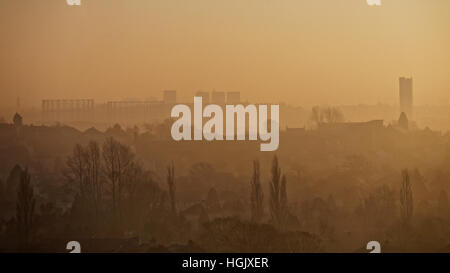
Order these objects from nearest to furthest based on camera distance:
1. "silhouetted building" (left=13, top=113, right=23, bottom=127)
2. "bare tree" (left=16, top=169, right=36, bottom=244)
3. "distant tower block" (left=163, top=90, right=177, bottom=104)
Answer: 1. "bare tree" (left=16, top=169, right=36, bottom=244)
2. "silhouetted building" (left=13, top=113, right=23, bottom=127)
3. "distant tower block" (left=163, top=90, right=177, bottom=104)

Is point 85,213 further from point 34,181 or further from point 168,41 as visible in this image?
point 168,41

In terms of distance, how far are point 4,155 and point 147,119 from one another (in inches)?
83.9

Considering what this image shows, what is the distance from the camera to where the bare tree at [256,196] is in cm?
857

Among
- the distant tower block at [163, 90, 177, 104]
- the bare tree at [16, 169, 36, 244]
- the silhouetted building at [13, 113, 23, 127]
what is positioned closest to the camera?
the bare tree at [16, 169, 36, 244]

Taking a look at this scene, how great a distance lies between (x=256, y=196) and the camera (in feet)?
28.4

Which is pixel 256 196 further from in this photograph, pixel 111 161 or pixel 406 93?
pixel 406 93

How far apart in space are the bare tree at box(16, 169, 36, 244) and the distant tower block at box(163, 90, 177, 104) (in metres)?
2.28

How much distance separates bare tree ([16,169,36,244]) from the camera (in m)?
8.49

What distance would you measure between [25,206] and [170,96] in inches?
104

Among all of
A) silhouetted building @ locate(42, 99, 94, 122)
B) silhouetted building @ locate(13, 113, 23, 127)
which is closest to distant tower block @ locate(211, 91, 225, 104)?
silhouetted building @ locate(42, 99, 94, 122)

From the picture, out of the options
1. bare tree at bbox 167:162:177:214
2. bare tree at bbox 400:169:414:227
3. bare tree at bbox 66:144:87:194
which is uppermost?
bare tree at bbox 66:144:87:194

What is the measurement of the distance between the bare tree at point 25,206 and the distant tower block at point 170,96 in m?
2.28

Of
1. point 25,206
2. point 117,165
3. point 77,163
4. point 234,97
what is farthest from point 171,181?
point 25,206

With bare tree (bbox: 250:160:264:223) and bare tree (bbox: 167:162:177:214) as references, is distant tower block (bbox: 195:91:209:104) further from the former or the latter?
bare tree (bbox: 250:160:264:223)
